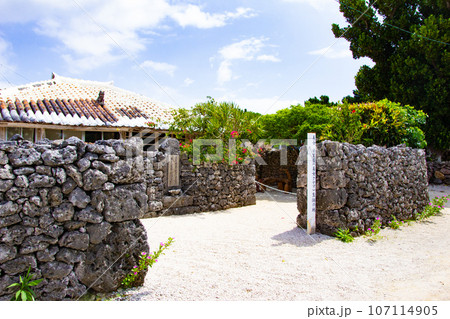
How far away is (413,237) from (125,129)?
10437mm

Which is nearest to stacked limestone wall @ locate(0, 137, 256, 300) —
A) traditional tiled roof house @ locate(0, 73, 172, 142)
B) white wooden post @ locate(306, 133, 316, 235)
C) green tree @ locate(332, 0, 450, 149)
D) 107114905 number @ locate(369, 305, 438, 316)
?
107114905 number @ locate(369, 305, 438, 316)

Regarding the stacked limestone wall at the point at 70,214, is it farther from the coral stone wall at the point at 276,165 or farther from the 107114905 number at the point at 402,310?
the coral stone wall at the point at 276,165

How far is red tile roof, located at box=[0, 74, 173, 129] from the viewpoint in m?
10.9

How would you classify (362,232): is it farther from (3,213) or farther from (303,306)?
(3,213)

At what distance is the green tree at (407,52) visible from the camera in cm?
1394

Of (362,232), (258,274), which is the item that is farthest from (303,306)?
(362,232)

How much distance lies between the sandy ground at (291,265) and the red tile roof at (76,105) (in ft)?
18.4

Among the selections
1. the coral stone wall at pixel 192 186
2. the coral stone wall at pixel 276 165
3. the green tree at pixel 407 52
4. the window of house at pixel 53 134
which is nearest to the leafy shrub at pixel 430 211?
the coral stone wall at pixel 192 186

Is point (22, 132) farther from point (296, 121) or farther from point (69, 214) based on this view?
point (296, 121)

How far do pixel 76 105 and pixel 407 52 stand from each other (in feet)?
52.2

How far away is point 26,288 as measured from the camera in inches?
116

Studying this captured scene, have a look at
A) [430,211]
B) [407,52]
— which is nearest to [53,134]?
[430,211]

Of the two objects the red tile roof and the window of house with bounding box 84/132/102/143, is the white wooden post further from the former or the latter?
A: the window of house with bounding box 84/132/102/143

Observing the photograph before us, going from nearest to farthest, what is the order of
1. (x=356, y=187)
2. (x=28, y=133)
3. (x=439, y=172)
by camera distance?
1. (x=356, y=187)
2. (x=28, y=133)
3. (x=439, y=172)
